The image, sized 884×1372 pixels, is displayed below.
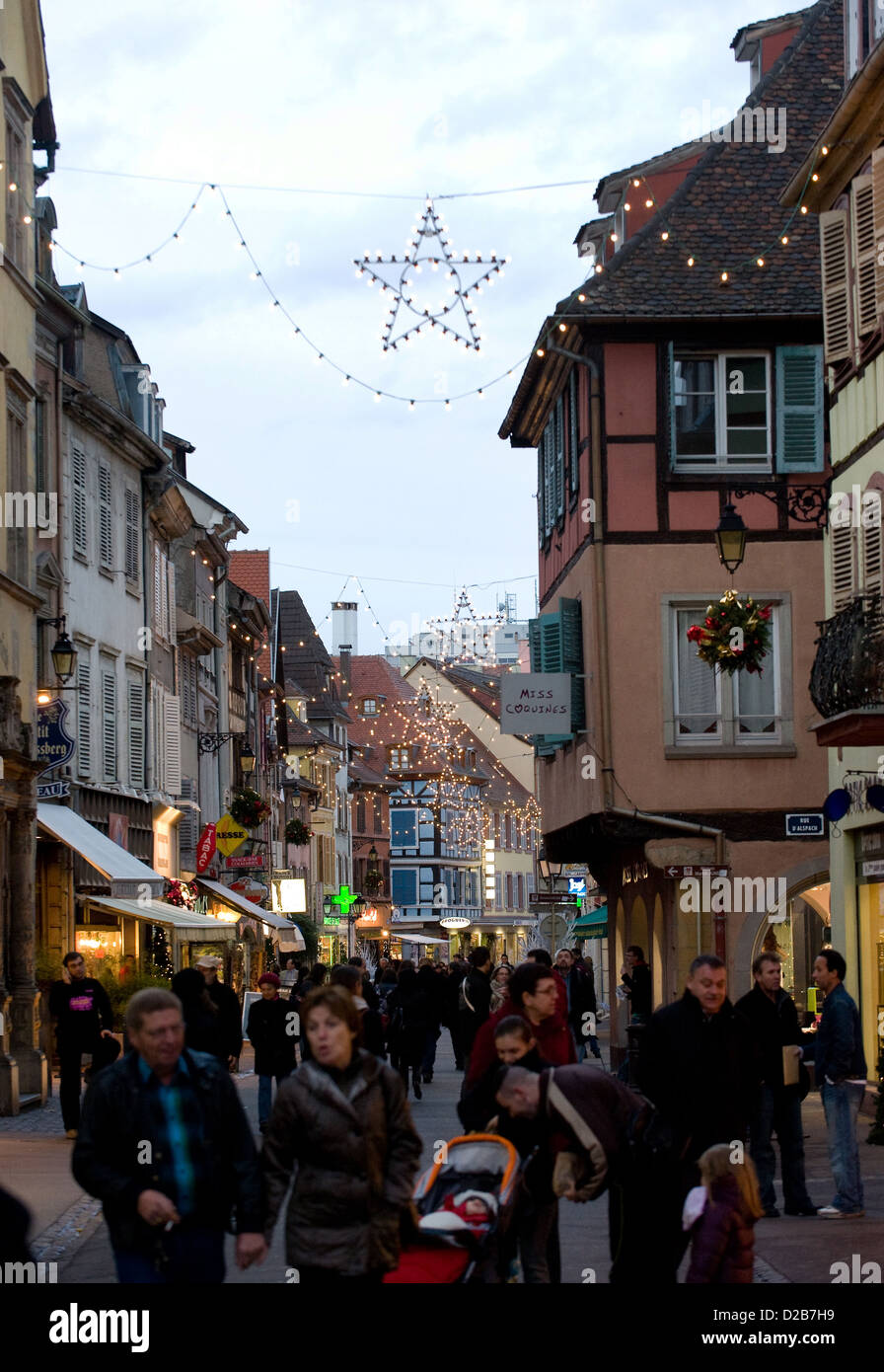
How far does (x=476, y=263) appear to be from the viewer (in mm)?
20703

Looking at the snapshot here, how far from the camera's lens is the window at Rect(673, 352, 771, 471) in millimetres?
27891

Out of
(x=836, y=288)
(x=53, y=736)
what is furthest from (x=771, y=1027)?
(x=53, y=736)

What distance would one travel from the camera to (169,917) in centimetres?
3091

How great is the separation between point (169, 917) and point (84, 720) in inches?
221

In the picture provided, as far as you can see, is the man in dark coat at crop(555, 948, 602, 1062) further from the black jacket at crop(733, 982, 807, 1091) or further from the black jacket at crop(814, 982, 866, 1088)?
the black jacket at crop(814, 982, 866, 1088)

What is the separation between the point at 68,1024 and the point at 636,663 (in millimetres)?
10484

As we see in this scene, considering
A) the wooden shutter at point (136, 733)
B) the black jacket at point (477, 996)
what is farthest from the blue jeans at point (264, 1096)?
the wooden shutter at point (136, 733)

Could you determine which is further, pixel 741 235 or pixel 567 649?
pixel 567 649

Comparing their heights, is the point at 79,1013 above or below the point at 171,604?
below

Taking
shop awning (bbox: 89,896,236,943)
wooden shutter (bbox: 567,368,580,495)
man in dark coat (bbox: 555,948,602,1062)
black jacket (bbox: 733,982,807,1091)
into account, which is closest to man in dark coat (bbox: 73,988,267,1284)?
black jacket (bbox: 733,982,807,1091)

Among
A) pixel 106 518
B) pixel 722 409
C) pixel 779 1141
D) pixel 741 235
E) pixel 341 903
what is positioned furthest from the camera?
pixel 341 903

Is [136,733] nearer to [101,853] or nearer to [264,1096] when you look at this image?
[101,853]
